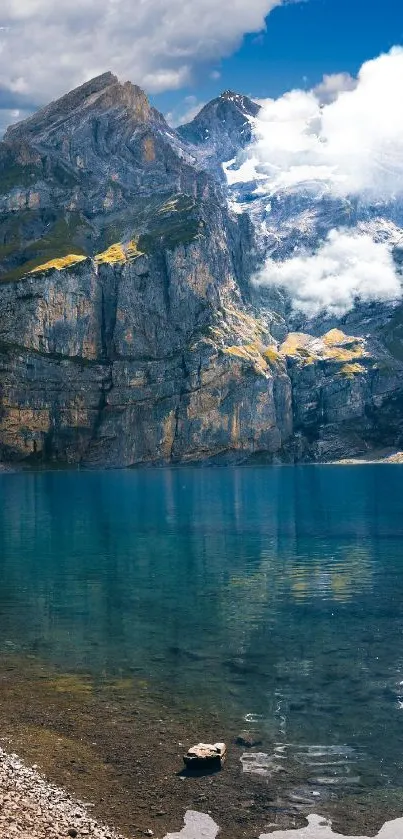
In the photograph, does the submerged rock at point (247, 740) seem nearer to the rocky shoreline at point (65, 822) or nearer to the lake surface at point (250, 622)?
the lake surface at point (250, 622)

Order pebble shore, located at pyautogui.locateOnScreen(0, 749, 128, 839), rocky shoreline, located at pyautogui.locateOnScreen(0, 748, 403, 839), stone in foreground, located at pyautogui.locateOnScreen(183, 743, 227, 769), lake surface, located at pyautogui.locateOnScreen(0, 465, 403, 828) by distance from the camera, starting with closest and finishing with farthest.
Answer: pebble shore, located at pyautogui.locateOnScreen(0, 749, 128, 839)
rocky shoreline, located at pyautogui.locateOnScreen(0, 748, 403, 839)
stone in foreground, located at pyautogui.locateOnScreen(183, 743, 227, 769)
lake surface, located at pyautogui.locateOnScreen(0, 465, 403, 828)

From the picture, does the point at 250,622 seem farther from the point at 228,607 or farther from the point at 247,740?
the point at 247,740

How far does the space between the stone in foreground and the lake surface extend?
200cm

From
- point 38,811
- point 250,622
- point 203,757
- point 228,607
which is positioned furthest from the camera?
point 228,607

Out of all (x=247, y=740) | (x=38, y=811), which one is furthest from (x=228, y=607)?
(x=38, y=811)

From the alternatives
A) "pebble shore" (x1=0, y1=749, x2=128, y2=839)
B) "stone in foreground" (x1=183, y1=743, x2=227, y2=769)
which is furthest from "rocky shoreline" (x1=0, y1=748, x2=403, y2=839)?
"stone in foreground" (x1=183, y1=743, x2=227, y2=769)

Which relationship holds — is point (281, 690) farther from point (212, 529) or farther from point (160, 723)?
point (212, 529)

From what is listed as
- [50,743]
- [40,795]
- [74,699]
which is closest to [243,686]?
[74,699]

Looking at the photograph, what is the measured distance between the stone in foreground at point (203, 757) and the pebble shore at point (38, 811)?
5.71 metres

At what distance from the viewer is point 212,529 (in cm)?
13425

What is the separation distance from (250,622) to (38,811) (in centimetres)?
3565

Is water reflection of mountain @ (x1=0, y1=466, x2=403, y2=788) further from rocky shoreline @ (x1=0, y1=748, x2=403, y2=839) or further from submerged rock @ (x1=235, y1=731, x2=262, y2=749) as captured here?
rocky shoreline @ (x1=0, y1=748, x2=403, y2=839)

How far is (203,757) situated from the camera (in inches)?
1512

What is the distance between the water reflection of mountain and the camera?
50656 mm
